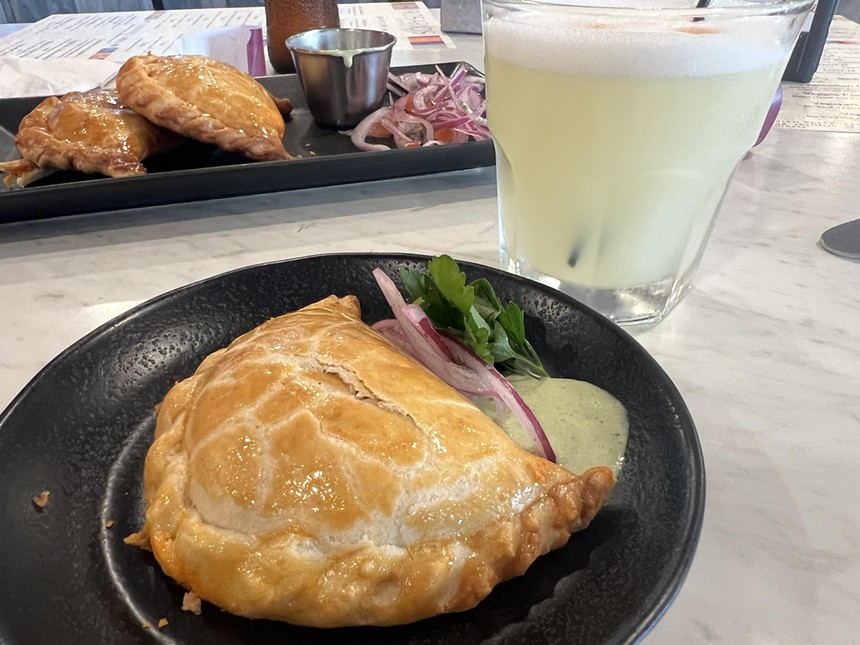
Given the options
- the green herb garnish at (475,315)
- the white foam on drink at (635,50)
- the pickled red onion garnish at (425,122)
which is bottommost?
the pickled red onion garnish at (425,122)

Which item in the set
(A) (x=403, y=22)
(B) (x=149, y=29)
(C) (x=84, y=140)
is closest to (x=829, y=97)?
(A) (x=403, y=22)

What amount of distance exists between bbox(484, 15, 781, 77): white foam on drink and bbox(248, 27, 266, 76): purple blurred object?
1.85 metres

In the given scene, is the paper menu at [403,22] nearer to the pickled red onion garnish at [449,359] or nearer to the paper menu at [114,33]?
the paper menu at [114,33]

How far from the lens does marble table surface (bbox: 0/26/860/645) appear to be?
0.70m

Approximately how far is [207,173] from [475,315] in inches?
32.8

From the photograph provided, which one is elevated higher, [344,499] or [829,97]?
[344,499]

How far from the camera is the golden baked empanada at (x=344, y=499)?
0.60 m

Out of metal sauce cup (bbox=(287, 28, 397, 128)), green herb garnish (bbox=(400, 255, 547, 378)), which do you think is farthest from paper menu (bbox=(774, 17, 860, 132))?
green herb garnish (bbox=(400, 255, 547, 378))

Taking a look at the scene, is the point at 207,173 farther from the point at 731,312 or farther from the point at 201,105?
the point at 731,312

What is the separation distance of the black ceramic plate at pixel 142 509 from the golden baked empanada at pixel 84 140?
2.28ft

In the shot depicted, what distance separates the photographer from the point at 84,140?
1463mm

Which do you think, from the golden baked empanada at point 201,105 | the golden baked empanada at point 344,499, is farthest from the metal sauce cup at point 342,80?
the golden baked empanada at point 344,499

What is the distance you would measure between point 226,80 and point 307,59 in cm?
28

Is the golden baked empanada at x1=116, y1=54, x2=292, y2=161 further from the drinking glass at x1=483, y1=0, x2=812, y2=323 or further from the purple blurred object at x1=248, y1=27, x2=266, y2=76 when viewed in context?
the purple blurred object at x1=248, y1=27, x2=266, y2=76
